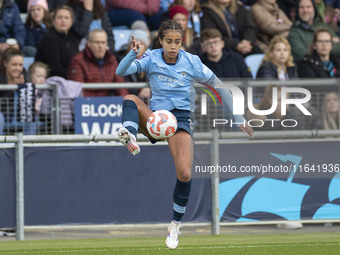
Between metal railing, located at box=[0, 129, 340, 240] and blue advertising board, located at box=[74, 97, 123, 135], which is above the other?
blue advertising board, located at box=[74, 97, 123, 135]

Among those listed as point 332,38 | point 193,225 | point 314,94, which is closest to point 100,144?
point 193,225

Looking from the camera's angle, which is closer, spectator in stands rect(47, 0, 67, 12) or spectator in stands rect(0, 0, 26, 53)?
spectator in stands rect(0, 0, 26, 53)

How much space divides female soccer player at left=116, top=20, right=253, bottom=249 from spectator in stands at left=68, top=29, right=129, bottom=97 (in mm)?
3580

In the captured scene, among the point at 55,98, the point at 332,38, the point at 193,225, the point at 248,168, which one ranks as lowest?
the point at 193,225

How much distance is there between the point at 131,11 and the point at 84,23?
1141 millimetres

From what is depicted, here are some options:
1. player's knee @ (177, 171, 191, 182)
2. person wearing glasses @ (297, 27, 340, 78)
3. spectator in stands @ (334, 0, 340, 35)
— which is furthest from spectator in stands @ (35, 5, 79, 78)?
spectator in stands @ (334, 0, 340, 35)

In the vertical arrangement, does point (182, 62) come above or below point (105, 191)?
above

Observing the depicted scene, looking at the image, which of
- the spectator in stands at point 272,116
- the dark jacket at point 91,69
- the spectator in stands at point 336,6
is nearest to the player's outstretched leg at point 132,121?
the spectator in stands at point 272,116

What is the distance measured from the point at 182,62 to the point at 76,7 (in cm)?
533

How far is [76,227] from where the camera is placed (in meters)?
10.9

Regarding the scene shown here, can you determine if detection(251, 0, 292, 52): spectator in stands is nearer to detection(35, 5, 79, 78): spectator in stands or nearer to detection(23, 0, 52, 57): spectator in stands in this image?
detection(35, 5, 79, 78): spectator in stands

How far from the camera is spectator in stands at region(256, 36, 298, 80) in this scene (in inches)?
512

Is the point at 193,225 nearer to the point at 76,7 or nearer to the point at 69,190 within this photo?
the point at 69,190

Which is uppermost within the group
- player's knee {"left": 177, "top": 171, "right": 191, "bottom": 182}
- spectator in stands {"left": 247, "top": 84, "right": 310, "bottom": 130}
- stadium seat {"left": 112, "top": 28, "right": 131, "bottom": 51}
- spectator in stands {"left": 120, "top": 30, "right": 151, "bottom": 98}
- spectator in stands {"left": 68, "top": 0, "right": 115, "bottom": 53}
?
spectator in stands {"left": 68, "top": 0, "right": 115, "bottom": 53}
